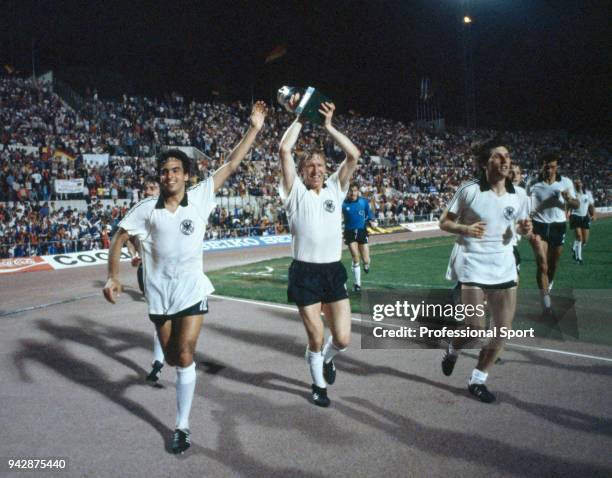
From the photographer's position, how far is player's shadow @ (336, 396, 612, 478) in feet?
10.4

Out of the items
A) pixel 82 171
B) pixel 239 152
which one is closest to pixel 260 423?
pixel 239 152

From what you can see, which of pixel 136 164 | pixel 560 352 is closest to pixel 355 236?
pixel 560 352

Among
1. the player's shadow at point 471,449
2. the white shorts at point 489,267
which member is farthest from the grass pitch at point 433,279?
the player's shadow at point 471,449

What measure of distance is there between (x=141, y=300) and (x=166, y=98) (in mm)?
26030

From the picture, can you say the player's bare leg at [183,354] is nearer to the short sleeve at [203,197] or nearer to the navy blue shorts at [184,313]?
the navy blue shorts at [184,313]

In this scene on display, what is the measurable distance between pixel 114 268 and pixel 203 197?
926mm

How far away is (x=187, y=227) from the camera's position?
384cm

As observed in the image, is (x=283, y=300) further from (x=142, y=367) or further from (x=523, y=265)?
(x=523, y=265)

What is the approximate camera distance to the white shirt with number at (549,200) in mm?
7574

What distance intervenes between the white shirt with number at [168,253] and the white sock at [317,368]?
1.31 metres

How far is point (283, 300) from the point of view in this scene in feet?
30.9

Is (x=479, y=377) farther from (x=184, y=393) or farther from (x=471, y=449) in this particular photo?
(x=184, y=393)

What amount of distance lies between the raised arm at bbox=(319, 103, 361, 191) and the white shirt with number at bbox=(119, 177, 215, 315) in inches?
56.6

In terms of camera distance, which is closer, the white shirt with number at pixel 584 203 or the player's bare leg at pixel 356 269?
the player's bare leg at pixel 356 269
